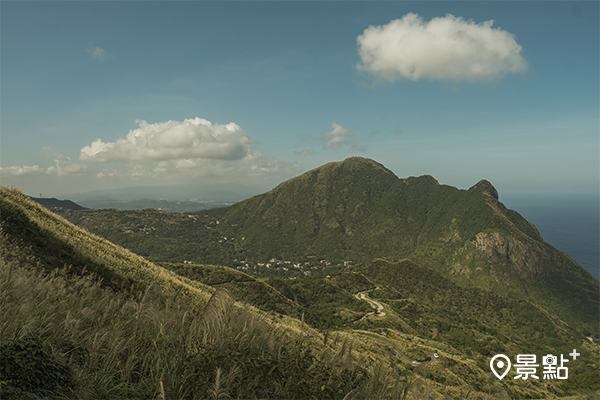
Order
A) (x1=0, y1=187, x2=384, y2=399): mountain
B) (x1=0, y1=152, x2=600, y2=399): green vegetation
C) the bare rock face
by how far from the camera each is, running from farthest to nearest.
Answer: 1. the bare rock face
2. (x1=0, y1=152, x2=600, y2=399): green vegetation
3. (x1=0, y1=187, x2=384, y2=399): mountain

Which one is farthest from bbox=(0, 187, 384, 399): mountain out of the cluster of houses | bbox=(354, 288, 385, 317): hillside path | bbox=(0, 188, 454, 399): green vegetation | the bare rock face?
the bare rock face

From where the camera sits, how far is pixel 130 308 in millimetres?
5648

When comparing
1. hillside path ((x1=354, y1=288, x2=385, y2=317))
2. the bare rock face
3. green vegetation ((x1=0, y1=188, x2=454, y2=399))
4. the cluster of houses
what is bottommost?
the cluster of houses

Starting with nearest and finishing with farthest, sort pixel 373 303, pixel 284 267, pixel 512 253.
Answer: pixel 373 303, pixel 512 253, pixel 284 267

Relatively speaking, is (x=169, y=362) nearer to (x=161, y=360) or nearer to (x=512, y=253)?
(x=161, y=360)

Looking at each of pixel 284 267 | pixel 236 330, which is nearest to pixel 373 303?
pixel 236 330

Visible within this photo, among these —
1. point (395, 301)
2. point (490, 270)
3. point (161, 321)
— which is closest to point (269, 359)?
point (161, 321)

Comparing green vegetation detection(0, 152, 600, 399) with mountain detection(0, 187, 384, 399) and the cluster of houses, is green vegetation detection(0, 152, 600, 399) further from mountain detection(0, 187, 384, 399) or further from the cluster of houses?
the cluster of houses

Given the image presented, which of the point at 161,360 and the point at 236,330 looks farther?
the point at 236,330

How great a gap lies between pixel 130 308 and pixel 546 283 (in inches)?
7505

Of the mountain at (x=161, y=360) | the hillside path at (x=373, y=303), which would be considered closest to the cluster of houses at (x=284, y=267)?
the hillside path at (x=373, y=303)

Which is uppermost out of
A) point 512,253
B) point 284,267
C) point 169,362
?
point 169,362

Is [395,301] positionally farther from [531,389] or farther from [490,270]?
[490,270]

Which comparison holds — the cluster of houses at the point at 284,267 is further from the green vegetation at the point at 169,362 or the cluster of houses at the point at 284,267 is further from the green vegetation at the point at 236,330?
the green vegetation at the point at 169,362
